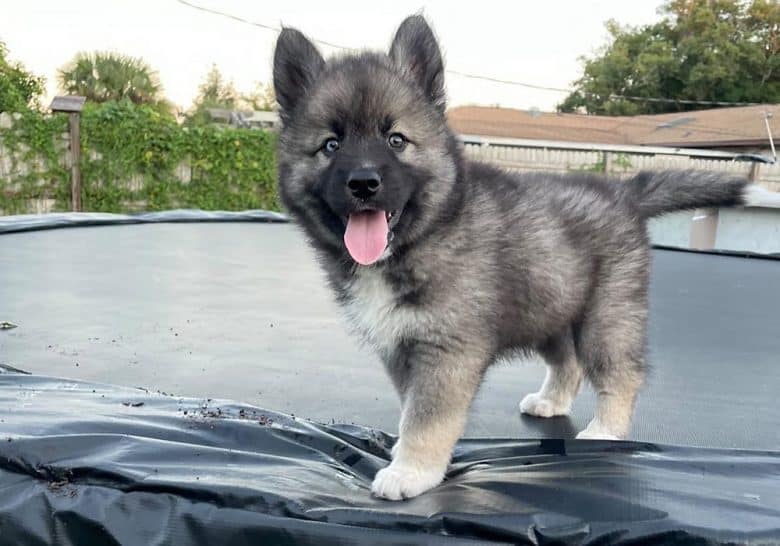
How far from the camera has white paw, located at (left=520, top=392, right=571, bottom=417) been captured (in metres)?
2.12

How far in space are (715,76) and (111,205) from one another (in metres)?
22.6

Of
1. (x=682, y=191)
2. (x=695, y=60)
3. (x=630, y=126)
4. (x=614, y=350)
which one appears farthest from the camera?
(x=695, y=60)

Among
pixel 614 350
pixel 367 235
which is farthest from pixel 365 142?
pixel 614 350

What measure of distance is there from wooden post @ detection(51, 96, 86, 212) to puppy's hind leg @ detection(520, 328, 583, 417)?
317 inches

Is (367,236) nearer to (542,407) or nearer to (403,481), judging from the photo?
(403,481)

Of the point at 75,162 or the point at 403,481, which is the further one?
the point at 75,162

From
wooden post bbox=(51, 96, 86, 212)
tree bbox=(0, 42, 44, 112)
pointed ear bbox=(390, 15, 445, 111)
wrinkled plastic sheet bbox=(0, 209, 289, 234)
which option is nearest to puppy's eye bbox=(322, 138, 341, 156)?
pointed ear bbox=(390, 15, 445, 111)

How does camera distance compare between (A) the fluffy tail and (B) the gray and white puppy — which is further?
(A) the fluffy tail

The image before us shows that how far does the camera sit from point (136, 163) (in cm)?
912

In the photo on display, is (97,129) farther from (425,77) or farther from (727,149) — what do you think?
(727,149)

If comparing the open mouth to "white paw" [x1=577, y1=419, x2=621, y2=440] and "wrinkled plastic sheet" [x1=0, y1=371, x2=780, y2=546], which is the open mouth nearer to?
"wrinkled plastic sheet" [x1=0, y1=371, x2=780, y2=546]

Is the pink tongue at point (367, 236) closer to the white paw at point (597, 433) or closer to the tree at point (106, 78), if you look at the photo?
the white paw at point (597, 433)

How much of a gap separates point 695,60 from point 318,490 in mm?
28369

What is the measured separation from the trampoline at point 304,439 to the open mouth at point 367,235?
1.46 ft
